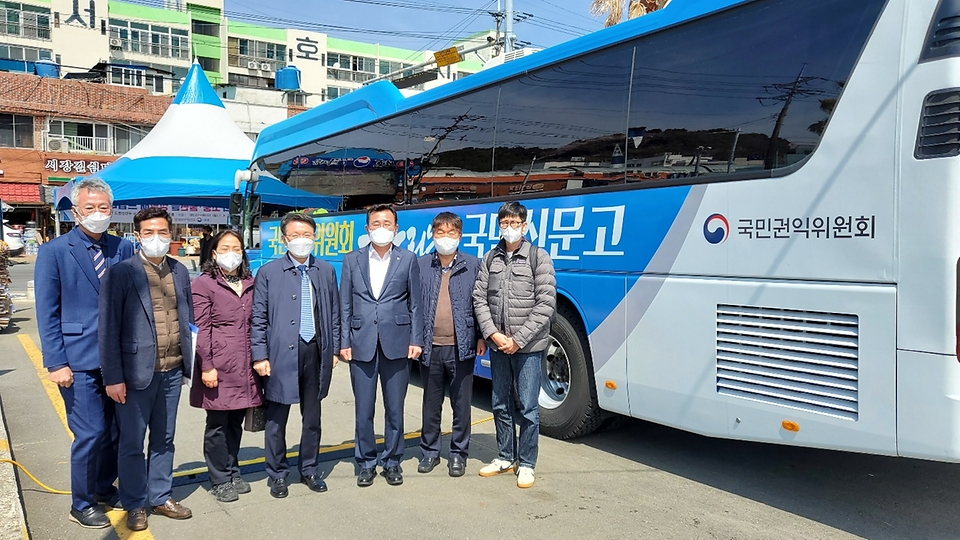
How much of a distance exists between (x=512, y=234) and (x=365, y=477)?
1944mm

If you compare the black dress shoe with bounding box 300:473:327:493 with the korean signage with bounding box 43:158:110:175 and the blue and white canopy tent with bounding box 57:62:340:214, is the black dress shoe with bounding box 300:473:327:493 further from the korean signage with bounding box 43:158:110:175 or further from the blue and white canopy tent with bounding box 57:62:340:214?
the korean signage with bounding box 43:158:110:175

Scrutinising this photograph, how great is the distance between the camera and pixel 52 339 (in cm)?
378

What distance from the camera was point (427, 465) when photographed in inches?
196

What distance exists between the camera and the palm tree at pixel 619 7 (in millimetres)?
14320

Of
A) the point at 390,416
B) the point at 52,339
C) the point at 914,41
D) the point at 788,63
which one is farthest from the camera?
the point at 390,416

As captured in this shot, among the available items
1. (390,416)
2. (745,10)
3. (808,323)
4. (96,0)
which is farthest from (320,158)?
(96,0)

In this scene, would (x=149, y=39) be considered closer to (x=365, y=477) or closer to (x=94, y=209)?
(x=94, y=209)

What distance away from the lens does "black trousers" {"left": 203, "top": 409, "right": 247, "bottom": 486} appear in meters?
4.39

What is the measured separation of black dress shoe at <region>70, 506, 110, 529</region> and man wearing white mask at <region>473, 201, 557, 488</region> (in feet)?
7.85

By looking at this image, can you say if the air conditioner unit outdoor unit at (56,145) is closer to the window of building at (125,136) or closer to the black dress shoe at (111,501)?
the window of building at (125,136)

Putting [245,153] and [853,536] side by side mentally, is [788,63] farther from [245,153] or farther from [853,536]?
[245,153]

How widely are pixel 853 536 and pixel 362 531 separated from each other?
280 cm

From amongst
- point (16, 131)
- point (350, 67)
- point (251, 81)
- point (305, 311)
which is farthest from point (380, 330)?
point (350, 67)

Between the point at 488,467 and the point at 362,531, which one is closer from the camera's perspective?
the point at 362,531
